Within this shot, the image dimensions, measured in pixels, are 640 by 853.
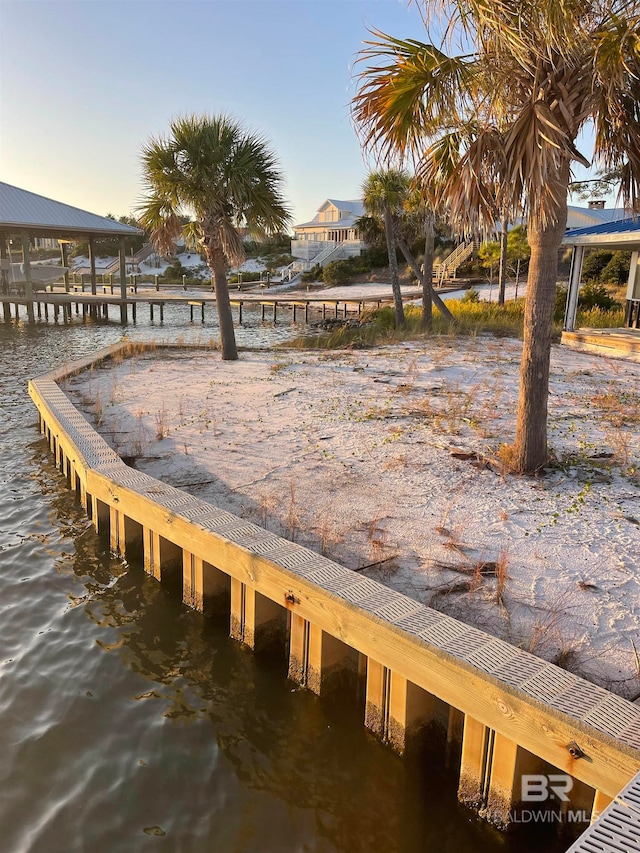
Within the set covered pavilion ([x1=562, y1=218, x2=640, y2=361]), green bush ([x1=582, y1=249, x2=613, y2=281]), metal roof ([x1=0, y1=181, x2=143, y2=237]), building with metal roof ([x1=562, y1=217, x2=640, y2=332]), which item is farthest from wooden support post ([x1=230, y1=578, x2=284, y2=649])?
green bush ([x1=582, y1=249, x2=613, y2=281])

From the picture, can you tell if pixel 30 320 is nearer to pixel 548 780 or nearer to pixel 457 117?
pixel 457 117

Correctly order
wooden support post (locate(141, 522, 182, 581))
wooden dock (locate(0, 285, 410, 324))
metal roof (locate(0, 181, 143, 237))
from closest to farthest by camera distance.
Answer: wooden support post (locate(141, 522, 182, 581)) → metal roof (locate(0, 181, 143, 237)) → wooden dock (locate(0, 285, 410, 324))

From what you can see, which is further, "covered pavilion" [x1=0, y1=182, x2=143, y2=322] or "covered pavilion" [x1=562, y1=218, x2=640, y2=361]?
"covered pavilion" [x1=0, y1=182, x2=143, y2=322]

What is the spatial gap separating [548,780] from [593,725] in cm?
68

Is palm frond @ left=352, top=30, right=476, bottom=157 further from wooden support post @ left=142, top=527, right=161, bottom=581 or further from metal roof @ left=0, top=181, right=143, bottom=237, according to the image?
metal roof @ left=0, top=181, right=143, bottom=237

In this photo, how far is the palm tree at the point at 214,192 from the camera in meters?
16.0

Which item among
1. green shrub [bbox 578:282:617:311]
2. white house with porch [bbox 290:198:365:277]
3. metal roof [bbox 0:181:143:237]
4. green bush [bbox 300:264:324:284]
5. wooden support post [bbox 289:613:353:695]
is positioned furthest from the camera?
white house with porch [bbox 290:198:365:277]

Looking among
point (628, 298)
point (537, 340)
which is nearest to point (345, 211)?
point (628, 298)

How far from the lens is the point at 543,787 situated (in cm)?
375

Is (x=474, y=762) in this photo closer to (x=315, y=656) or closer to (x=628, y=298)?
(x=315, y=656)

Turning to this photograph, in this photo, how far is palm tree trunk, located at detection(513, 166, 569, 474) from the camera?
7047 millimetres

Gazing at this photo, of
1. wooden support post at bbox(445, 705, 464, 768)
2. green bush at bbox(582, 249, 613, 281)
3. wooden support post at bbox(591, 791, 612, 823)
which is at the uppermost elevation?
green bush at bbox(582, 249, 613, 281)

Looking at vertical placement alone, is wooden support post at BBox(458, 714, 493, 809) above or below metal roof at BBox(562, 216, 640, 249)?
below

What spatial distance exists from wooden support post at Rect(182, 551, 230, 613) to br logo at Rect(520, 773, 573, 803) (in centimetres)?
309
